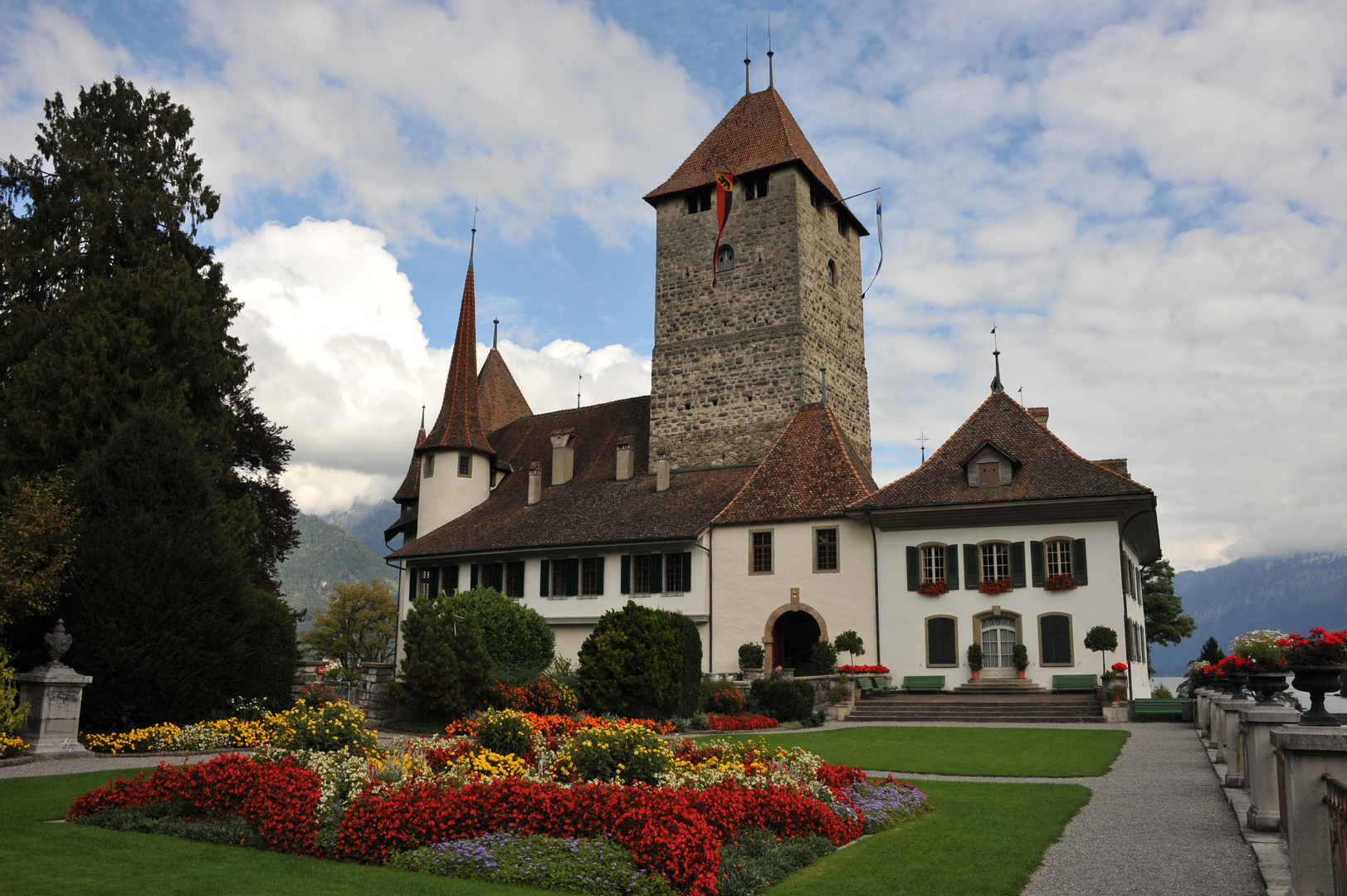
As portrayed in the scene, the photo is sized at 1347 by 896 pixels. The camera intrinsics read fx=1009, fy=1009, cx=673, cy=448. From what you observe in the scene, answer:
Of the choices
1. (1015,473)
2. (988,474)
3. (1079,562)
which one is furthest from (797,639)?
(1079,562)

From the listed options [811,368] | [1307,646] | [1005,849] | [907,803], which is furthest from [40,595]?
[811,368]

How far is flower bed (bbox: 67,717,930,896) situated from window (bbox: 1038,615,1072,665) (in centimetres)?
1673

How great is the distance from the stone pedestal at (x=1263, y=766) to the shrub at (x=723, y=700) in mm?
14685

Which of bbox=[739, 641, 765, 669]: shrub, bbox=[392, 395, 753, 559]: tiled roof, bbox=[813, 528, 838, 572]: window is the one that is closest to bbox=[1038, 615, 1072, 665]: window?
bbox=[813, 528, 838, 572]: window

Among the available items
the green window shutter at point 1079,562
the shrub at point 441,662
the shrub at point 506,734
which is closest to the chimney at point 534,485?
the shrub at point 441,662

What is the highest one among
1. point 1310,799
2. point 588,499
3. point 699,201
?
point 699,201

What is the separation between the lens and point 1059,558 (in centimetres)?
2692

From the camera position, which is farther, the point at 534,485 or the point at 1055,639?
the point at 534,485

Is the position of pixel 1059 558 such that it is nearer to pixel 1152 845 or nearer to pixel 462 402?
pixel 1152 845

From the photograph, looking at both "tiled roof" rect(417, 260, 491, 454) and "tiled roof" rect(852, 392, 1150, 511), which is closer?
"tiled roof" rect(852, 392, 1150, 511)

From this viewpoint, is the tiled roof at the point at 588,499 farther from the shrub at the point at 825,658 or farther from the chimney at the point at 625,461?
the shrub at the point at 825,658

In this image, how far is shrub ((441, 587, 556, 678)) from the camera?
2548 cm

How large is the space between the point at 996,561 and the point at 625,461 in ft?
46.5

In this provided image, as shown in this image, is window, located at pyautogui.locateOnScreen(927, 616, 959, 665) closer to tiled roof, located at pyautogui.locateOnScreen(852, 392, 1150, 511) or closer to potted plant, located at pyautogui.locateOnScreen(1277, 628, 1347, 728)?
tiled roof, located at pyautogui.locateOnScreen(852, 392, 1150, 511)
